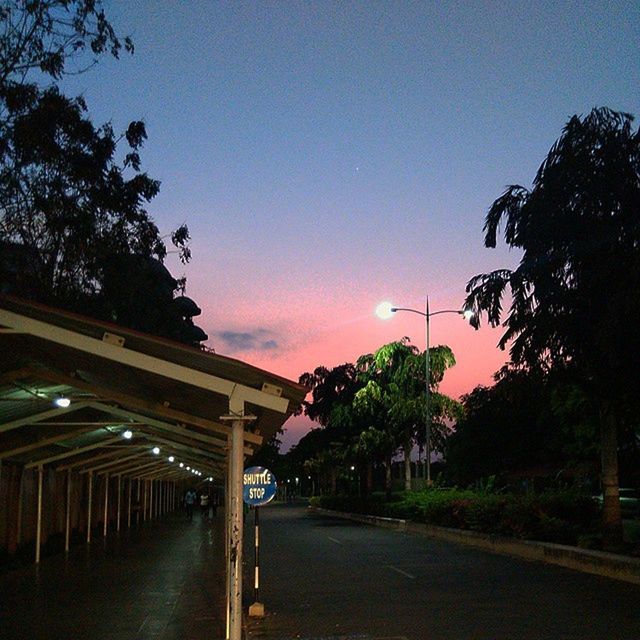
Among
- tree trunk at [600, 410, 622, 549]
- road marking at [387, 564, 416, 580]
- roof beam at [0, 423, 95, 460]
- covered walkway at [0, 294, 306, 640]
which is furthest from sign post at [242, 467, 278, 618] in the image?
tree trunk at [600, 410, 622, 549]

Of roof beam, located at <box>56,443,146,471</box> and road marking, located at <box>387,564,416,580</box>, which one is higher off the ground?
roof beam, located at <box>56,443,146,471</box>

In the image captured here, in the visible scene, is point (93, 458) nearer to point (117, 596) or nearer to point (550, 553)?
point (117, 596)

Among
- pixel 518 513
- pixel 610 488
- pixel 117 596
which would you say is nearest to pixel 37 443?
pixel 117 596

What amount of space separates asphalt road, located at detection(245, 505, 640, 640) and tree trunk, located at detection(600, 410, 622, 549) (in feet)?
5.46

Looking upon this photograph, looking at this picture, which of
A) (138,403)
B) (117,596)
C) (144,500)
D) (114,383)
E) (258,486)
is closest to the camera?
(258,486)

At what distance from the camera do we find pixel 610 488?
69.5 feet

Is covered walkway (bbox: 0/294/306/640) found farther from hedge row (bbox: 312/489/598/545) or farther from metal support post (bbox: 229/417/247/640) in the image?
hedge row (bbox: 312/489/598/545)

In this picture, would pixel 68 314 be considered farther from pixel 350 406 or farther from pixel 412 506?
pixel 350 406

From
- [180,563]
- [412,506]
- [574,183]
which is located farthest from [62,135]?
[412,506]

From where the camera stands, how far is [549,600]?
14.0 m

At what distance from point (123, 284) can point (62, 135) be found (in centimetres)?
460

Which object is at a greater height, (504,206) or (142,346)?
(504,206)

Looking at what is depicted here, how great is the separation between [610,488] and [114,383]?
1283 centimetres

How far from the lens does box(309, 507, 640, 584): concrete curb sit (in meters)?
16.6
